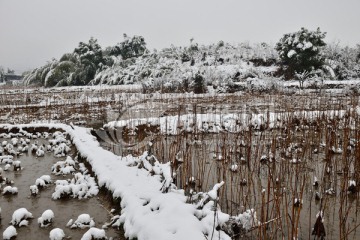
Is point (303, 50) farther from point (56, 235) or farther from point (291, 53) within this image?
point (56, 235)

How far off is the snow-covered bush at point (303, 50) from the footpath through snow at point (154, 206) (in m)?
16.7

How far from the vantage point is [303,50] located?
58.3ft

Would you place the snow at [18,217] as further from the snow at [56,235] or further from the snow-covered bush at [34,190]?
the snow-covered bush at [34,190]

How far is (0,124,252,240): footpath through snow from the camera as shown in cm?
210

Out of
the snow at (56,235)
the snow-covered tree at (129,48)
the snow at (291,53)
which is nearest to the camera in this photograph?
the snow at (56,235)

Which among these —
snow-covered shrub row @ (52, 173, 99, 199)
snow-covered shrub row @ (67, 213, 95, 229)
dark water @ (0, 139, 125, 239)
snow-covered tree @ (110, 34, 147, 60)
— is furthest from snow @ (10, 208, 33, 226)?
snow-covered tree @ (110, 34, 147, 60)

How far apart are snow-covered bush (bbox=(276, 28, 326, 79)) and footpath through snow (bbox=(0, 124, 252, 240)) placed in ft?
54.7

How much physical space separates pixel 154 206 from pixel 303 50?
17.7m

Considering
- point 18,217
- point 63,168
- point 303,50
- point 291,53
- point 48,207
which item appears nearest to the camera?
point 18,217

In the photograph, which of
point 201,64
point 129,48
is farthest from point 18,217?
point 129,48

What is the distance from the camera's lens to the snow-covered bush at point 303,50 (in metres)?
17.8

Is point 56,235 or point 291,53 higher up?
point 291,53

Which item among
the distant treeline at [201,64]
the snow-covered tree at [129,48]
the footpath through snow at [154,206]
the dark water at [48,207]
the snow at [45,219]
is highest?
the snow-covered tree at [129,48]

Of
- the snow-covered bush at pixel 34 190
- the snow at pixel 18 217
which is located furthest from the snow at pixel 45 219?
→ the snow-covered bush at pixel 34 190
